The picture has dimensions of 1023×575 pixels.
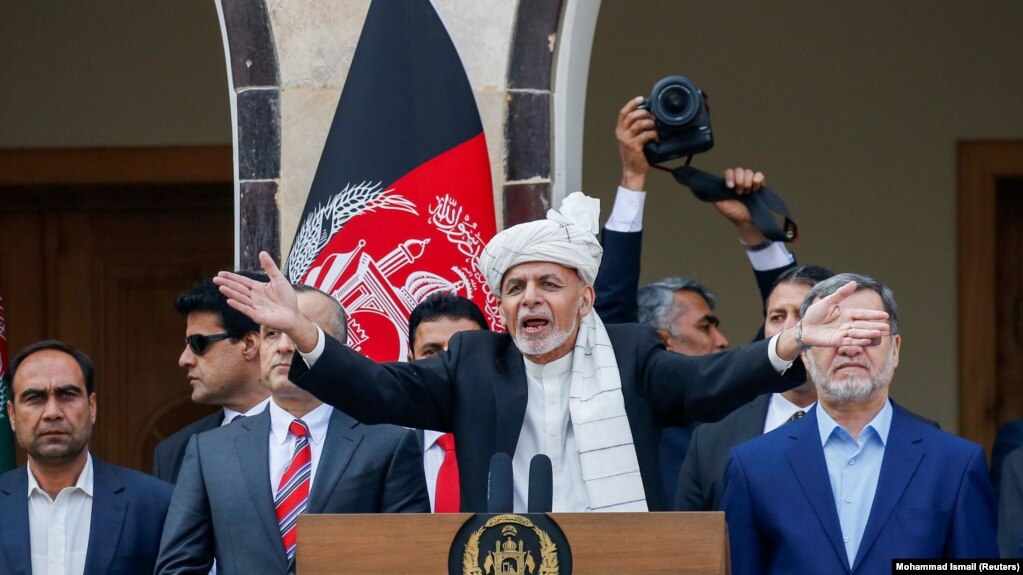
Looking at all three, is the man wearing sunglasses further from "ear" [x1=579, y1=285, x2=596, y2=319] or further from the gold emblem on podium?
the gold emblem on podium

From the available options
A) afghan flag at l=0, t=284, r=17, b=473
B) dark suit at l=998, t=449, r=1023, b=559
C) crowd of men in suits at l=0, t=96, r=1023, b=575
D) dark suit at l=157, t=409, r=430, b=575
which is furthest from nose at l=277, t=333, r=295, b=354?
dark suit at l=998, t=449, r=1023, b=559

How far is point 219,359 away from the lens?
16.9ft

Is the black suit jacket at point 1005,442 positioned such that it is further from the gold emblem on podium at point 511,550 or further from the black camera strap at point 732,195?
the gold emblem on podium at point 511,550

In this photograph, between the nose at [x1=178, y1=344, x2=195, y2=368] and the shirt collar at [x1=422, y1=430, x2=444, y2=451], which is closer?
the shirt collar at [x1=422, y1=430, x2=444, y2=451]

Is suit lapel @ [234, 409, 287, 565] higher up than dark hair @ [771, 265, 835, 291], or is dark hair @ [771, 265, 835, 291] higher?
dark hair @ [771, 265, 835, 291]

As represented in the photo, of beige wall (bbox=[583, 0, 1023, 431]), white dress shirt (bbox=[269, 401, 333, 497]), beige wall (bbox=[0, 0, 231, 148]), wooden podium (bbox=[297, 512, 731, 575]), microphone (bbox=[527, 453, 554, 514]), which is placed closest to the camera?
wooden podium (bbox=[297, 512, 731, 575])

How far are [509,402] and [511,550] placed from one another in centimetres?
79

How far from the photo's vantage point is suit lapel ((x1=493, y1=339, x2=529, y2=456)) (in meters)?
3.80

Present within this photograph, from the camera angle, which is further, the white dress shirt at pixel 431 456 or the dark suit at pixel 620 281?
the dark suit at pixel 620 281

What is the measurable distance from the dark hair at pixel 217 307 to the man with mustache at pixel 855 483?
70.2 inches

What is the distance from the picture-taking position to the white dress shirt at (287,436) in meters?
4.19

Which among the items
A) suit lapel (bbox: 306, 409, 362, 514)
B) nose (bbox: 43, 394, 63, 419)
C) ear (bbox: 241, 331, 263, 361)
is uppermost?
ear (bbox: 241, 331, 263, 361)

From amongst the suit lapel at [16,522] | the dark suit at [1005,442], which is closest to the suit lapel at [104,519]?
the suit lapel at [16,522]

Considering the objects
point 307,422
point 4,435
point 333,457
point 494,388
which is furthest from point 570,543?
point 4,435
